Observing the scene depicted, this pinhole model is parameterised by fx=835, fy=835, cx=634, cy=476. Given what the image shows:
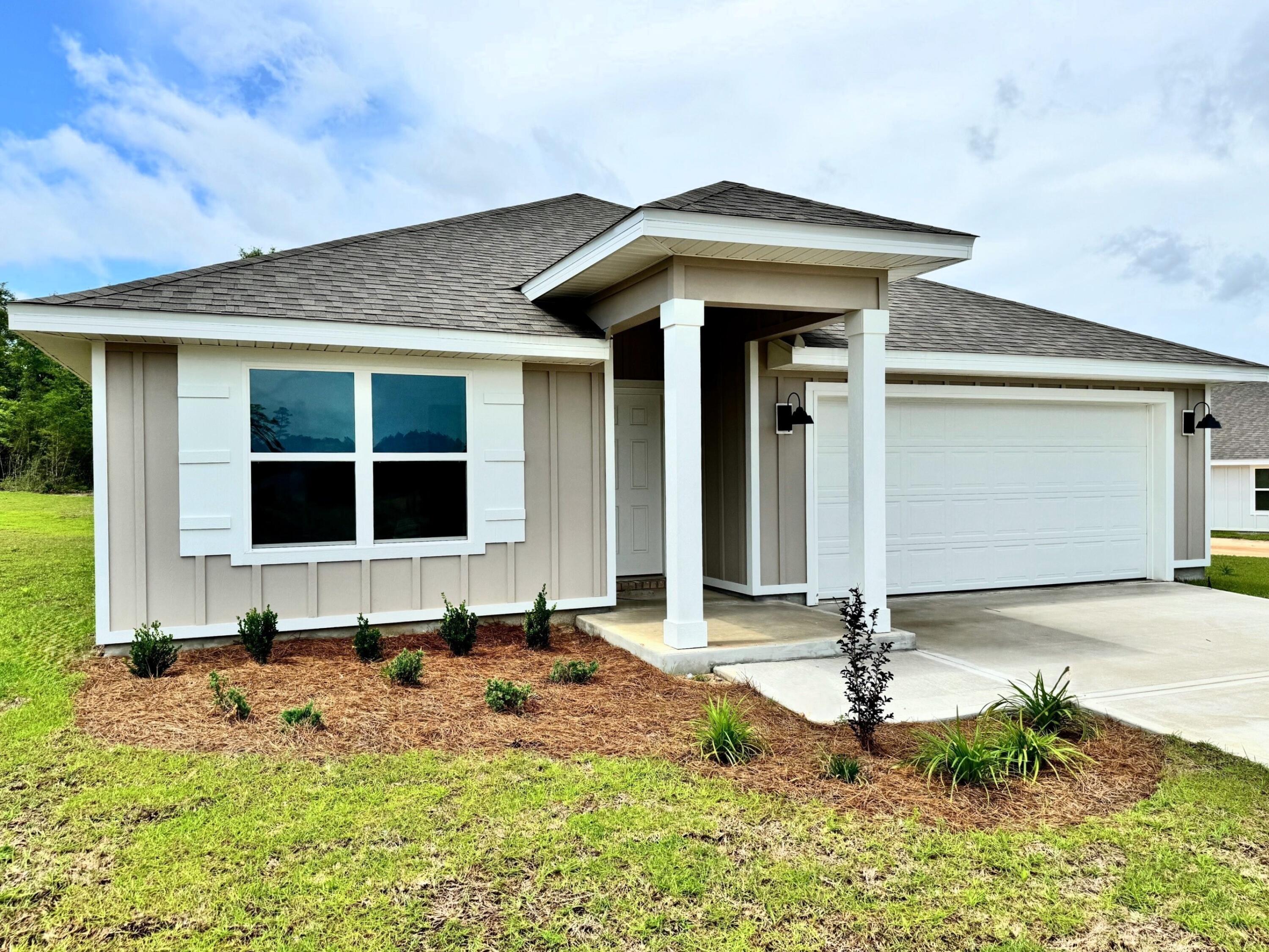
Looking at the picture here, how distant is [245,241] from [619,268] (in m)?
39.4

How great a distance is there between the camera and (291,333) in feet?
21.2

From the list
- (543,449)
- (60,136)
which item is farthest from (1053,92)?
(60,136)

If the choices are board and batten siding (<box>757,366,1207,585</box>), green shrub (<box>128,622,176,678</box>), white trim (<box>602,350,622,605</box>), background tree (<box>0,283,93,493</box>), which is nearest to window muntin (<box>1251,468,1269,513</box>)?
board and batten siding (<box>757,366,1207,585</box>)

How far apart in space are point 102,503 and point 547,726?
4039 millimetres

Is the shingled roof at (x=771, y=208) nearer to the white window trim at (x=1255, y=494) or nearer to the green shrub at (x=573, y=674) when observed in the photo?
the green shrub at (x=573, y=674)

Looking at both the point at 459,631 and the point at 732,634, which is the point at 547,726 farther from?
the point at 732,634

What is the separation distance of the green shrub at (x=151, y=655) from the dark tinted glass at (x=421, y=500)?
1731 millimetres

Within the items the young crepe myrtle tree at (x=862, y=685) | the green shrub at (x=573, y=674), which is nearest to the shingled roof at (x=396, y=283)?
the green shrub at (x=573, y=674)

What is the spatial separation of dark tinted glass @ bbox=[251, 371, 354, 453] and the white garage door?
466 cm

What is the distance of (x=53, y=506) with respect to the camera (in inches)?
807

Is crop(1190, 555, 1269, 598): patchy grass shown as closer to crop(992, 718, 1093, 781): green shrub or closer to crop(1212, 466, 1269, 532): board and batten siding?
crop(992, 718, 1093, 781): green shrub

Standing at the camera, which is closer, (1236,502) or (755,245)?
(755,245)

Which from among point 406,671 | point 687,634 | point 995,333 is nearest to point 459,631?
point 406,671

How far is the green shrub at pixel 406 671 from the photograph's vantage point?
548 cm
